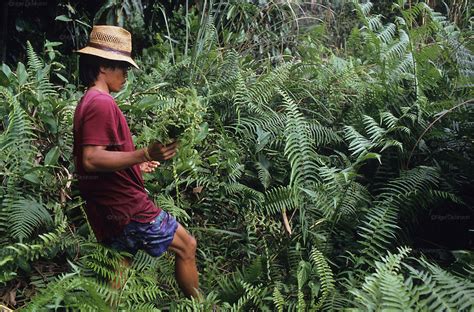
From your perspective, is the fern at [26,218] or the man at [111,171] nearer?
the man at [111,171]

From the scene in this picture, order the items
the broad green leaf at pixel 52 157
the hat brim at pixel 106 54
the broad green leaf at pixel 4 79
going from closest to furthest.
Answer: the hat brim at pixel 106 54, the broad green leaf at pixel 52 157, the broad green leaf at pixel 4 79

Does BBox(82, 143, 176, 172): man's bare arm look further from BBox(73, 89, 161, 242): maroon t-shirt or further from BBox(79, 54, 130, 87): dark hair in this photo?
BBox(79, 54, 130, 87): dark hair

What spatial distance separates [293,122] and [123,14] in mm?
2243

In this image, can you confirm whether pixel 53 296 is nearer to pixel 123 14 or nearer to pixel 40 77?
pixel 40 77

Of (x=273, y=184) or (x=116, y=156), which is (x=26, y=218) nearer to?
(x=116, y=156)

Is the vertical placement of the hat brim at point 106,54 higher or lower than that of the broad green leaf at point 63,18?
higher

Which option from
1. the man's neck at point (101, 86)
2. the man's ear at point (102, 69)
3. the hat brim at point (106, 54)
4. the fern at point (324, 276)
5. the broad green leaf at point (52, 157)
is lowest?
the fern at point (324, 276)

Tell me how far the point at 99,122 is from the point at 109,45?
46 centimetres

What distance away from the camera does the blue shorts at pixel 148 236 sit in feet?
9.39

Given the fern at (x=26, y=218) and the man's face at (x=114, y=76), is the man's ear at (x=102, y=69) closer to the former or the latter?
the man's face at (x=114, y=76)

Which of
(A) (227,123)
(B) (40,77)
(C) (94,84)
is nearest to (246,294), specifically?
(C) (94,84)

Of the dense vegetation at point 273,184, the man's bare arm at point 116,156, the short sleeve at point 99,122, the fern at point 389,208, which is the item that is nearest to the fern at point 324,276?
the dense vegetation at point 273,184

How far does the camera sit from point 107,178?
9.18ft

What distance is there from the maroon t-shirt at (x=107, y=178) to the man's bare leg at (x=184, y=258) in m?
0.20
